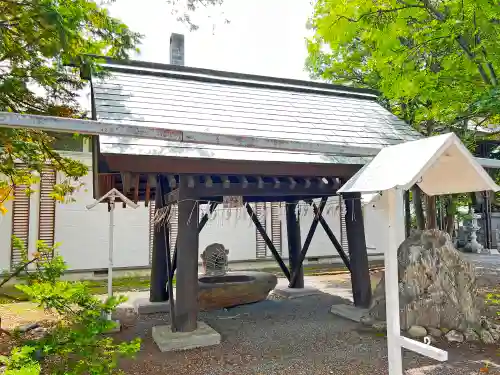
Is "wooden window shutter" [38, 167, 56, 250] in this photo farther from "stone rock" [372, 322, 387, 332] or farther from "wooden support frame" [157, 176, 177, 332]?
"stone rock" [372, 322, 387, 332]

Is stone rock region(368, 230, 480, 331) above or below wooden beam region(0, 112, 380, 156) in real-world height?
below

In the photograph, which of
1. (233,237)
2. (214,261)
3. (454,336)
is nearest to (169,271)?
(214,261)

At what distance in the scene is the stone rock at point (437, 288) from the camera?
550 centimetres

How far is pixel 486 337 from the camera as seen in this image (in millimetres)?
5211

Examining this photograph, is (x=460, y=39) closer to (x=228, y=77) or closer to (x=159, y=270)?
(x=228, y=77)

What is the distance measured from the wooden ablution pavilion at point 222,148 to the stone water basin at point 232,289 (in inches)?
33.0

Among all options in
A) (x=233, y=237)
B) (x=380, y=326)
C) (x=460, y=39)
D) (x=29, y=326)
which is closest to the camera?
(x=380, y=326)

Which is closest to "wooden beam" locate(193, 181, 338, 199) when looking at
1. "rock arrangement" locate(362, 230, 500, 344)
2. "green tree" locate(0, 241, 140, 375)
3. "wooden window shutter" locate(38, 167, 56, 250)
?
"rock arrangement" locate(362, 230, 500, 344)

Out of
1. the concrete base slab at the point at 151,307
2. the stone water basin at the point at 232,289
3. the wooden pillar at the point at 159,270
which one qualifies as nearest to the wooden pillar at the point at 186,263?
the stone water basin at the point at 232,289

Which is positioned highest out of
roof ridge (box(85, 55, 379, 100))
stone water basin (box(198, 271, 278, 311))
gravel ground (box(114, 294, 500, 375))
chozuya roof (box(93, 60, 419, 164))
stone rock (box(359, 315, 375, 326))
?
roof ridge (box(85, 55, 379, 100))

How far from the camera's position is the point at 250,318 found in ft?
22.4

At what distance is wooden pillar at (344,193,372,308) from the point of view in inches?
265

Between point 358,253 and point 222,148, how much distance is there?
3.31 metres

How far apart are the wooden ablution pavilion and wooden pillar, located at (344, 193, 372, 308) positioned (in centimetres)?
2
